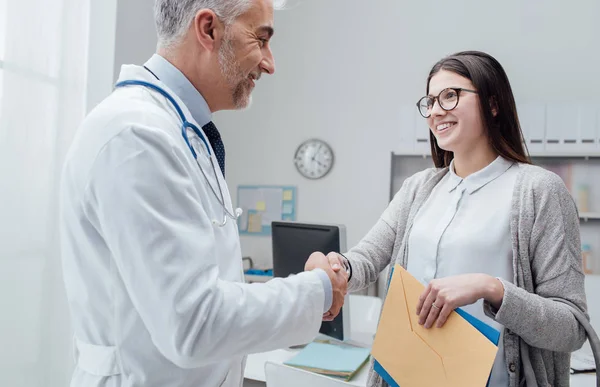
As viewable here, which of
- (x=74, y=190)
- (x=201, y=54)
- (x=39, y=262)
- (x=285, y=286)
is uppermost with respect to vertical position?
(x=201, y=54)

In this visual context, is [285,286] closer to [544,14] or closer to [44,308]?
[44,308]

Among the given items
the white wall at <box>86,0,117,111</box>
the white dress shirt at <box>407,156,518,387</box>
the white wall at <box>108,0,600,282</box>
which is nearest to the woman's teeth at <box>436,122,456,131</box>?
the white dress shirt at <box>407,156,518,387</box>

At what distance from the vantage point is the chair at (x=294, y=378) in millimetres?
1367

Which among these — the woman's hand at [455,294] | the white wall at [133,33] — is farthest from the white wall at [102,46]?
the woman's hand at [455,294]

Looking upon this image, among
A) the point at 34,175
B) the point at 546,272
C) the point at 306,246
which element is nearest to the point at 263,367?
the point at 306,246

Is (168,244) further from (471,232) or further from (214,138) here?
(471,232)

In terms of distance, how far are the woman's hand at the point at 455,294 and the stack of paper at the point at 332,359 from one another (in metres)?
0.58

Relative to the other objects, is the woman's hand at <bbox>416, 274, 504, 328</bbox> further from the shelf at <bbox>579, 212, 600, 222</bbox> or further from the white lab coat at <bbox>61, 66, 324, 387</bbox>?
the shelf at <bbox>579, 212, 600, 222</bbox>

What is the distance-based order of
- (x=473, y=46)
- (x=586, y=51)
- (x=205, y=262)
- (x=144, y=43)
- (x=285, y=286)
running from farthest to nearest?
(x=473, y=46), (x=586, y=51), (x=144, y=43), (x=285, y=286), (x=205, y=262)

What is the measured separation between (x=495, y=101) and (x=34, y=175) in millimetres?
1787

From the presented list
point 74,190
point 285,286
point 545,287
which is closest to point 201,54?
point 74,190

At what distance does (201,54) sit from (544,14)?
11.1 feet

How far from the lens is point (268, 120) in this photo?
4.22 meters

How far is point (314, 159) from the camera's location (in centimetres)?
403
